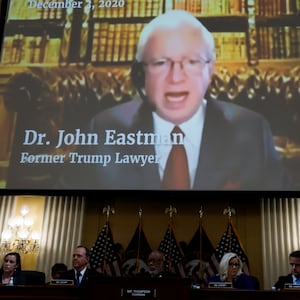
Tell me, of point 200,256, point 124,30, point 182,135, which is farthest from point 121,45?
point 200,256

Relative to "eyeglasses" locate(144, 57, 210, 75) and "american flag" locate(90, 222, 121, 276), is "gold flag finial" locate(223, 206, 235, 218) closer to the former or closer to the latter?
"american flag" locate(90, 222, 121, 276)

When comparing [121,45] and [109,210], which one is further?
[109,210]

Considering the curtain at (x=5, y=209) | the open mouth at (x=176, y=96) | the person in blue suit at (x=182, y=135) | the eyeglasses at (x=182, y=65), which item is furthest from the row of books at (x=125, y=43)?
the curtain at (x=5, y=209)

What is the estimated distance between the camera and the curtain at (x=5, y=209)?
25.8ft

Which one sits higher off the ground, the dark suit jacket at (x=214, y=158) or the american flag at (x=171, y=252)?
the dark suit jacket at (x=214, y=158)

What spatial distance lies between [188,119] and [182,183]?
788 mm

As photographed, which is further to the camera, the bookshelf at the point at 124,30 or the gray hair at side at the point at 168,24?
the gray hair at side at the point at 168,24

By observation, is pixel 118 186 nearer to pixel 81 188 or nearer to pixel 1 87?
pixel 81 188

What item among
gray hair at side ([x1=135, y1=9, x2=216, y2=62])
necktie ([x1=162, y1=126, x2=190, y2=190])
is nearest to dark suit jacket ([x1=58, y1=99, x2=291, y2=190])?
necktie ([x1=162, y1=126, x2=190, y2=190])

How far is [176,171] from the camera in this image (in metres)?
5.99

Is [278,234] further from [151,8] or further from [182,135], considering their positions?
[151,8]

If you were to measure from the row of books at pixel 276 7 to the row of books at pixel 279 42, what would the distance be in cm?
21

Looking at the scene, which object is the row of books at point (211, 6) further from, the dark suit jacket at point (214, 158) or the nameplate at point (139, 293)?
the nameplate at point (139, 293)

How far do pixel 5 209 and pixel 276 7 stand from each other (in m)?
4.80
